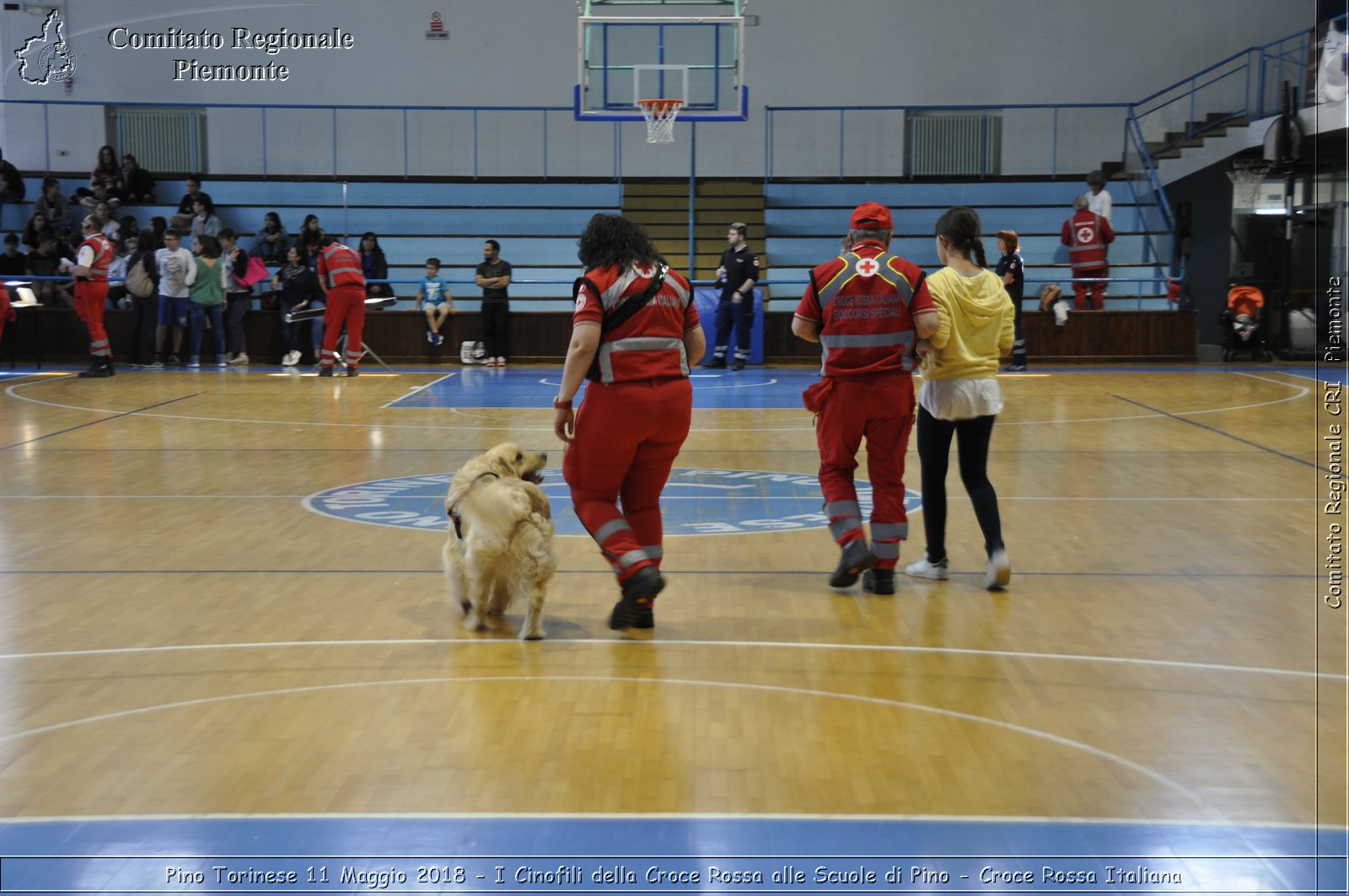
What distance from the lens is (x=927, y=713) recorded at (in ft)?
14.4

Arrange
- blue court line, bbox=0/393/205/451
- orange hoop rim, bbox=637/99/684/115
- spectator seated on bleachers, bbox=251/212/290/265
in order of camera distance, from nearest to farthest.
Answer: blue court line, bbox=0/393/205/451 → orange hoop rim, bbox=637/99/684/115 → spectator seated on bleachers, bbox=251/212/290/265

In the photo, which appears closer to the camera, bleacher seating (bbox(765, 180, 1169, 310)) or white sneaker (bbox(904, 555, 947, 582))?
white sneaker (bbox(904, 555, 947, 582))

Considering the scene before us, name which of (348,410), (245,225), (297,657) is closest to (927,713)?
(297,657)

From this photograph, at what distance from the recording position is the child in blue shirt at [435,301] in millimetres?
19641

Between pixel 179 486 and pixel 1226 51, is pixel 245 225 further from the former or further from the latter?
pixel 1226 51

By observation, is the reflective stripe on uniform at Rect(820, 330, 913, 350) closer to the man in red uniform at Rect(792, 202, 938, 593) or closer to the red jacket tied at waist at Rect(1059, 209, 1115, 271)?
the man in red uniform at Rect(792, 202, 938, 593)

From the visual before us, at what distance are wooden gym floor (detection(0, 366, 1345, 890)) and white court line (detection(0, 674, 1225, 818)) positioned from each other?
0.02 meters

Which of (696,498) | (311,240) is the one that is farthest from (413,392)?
(696,498)

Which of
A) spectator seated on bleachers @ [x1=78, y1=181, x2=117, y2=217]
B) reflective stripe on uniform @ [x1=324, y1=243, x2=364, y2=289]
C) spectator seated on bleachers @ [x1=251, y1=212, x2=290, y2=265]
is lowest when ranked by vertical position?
reflective stripe on uniform @ [x1=324, y1=243, x2=364, y2=289]

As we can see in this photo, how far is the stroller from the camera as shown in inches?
776

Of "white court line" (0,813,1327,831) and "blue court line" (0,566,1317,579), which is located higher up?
"blue court line" (0,566,1317,579)

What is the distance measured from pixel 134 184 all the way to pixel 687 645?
66.8 ft

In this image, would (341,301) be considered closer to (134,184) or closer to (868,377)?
(134,184)

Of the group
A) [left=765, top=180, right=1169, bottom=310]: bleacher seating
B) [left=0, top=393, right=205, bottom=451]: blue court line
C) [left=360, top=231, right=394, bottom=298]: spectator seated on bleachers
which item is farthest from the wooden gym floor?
[left=765, top=180, right=1169, bottom=310]: bleacher seating
